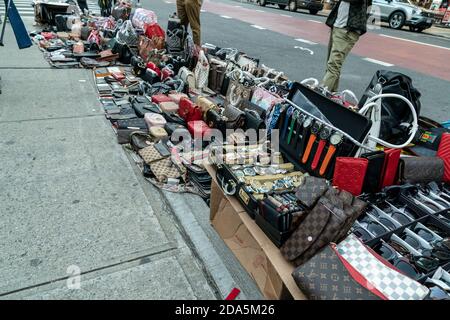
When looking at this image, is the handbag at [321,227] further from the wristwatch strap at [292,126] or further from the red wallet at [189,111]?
the red wallet at [189,111]

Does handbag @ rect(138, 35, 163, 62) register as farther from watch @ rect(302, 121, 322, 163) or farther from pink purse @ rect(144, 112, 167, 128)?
watch @ rect(302, 121, 322, 163)

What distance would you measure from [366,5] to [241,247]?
4.01m

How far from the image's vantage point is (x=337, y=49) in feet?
16.3

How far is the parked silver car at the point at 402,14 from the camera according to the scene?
15.7 meters

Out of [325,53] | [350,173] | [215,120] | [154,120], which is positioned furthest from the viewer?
[325,53]

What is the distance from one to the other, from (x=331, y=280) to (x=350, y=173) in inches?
36.9

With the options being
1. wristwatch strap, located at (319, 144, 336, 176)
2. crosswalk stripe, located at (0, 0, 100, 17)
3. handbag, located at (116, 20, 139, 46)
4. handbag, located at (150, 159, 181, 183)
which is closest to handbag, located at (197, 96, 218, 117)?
handbag, located at (150, 159, 181, 183)

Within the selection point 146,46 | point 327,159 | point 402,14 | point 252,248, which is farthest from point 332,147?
point 402,14

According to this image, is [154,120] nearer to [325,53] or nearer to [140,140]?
[140,140]

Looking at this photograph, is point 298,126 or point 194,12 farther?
point 194,12

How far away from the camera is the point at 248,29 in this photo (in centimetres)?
1254

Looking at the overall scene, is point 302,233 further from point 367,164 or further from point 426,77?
point 426,77

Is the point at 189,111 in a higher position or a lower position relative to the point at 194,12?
lower

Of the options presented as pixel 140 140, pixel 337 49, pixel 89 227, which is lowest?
pixel 89 227
